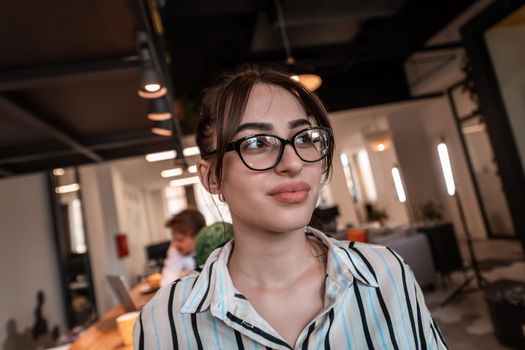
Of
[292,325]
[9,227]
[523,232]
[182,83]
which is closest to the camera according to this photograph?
[292,325]

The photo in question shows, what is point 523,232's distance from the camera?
11.9ft

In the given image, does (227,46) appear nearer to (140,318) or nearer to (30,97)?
(30,97)

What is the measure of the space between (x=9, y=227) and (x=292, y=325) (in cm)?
413

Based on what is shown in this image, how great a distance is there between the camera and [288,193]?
77 cm

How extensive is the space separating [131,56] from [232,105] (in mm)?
991

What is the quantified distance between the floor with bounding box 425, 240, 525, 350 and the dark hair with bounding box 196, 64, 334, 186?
123 inches

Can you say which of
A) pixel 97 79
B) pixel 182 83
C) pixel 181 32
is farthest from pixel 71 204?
pixel 97 79

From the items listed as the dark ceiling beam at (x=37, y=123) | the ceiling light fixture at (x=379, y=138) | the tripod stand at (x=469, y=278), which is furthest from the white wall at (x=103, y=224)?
the ceiling light fixture at (x=379, y=138)

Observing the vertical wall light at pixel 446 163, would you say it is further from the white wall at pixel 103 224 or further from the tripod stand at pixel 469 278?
the white wall at pixel 103 224

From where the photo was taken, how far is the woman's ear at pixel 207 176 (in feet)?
2.96

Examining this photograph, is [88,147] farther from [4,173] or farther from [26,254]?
[26,254]

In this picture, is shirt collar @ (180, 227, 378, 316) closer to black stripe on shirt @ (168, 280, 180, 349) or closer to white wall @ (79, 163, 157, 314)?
black stripe on shirt @ (168, 280, 180, 349)

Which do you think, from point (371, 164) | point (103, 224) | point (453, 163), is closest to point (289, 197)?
point (103, 224)

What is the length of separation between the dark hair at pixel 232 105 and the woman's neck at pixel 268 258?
6.0 inches
